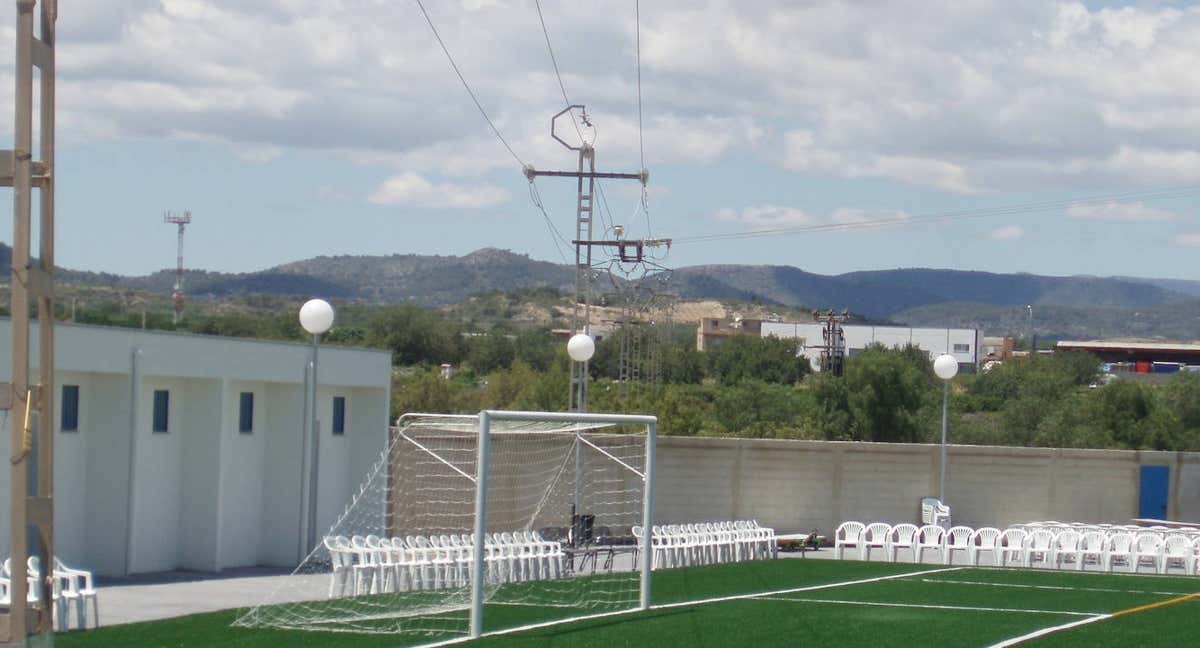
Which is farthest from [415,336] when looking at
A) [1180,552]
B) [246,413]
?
[1180,552]

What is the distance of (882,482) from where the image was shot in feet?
105

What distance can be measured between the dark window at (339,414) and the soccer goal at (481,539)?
124 centimetres

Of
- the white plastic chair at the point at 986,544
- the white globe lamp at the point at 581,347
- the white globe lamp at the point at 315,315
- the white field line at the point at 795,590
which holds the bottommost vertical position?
the white plastic chair at the point at 986,544

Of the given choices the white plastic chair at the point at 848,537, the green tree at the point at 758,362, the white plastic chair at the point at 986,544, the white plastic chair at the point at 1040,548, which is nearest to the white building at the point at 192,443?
the white plastic chair at the point at 848,537

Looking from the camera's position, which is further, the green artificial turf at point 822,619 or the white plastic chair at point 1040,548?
the white plastic chair at point 1040,548

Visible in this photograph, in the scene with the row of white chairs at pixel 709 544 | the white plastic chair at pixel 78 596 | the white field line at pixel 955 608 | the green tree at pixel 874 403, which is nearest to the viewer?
the white plastic chair at pixel 78 596

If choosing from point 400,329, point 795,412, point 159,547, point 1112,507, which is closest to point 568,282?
point 400,329

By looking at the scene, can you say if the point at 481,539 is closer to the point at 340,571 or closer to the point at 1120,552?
the point at 340,571

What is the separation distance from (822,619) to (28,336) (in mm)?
11418

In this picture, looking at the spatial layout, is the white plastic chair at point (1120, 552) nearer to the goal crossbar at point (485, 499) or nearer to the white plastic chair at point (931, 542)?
the white plastic chair at point (931, 542)

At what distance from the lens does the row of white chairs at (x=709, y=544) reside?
24375mm

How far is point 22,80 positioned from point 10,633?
199 cm

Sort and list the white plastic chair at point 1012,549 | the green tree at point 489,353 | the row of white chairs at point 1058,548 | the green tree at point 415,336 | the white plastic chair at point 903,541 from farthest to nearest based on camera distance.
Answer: the green tree at point 489,353 < the green tree at point 415,336 < the white plastic chair at point 903,541 < the white plastic chair at point 1012,549 < the row of white chairs at point 1058,548

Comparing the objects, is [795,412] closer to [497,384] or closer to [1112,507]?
[497,384]
